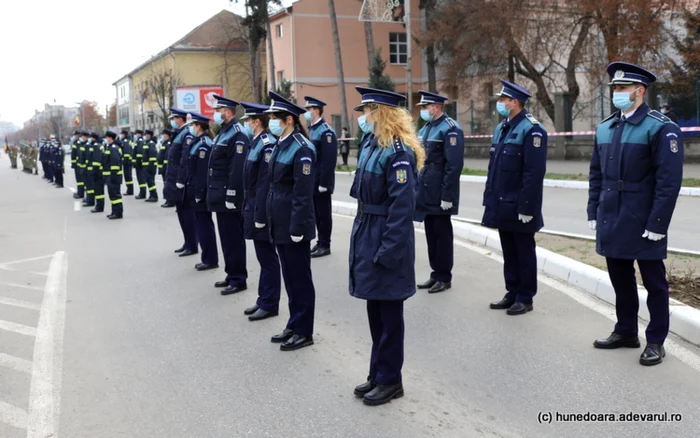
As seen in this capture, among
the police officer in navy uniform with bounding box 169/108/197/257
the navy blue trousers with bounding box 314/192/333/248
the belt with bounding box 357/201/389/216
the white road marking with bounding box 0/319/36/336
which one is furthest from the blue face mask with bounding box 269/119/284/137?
the police officer in navy uniform with bounding box 169/108/197/257

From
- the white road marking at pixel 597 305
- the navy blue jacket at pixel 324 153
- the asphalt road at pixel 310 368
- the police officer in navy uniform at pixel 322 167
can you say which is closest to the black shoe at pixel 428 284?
the asphalt road at pixel 310 368

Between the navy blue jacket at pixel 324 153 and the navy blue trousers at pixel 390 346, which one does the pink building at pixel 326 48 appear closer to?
the navy blue jacket at pixel 324 153

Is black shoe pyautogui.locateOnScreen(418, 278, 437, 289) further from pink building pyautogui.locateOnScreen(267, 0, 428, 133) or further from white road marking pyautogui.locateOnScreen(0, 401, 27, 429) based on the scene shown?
pink building pyautogui.locateOnScreen(267, 0, 428, 133)

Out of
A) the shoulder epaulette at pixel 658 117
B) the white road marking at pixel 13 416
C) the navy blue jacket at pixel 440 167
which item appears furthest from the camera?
the navy blue jacket at pixel 440 167

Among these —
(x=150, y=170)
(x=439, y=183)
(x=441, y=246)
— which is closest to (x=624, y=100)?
(x=439, y=183)

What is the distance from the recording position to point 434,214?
7.48 m

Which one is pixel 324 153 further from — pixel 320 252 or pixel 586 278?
pixel 586 278

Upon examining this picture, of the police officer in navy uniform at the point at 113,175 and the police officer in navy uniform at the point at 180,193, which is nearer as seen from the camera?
the police officer in navy uniform at the point at 180,193

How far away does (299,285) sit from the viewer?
579cm

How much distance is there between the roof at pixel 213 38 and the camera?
60.1 meters

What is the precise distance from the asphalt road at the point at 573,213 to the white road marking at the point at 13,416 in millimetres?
7677

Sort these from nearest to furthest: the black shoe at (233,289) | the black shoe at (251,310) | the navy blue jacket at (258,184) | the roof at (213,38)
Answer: the navy blue jacket at (258,184) < the black shoe at (251,310) < the black shoe at (233,289) < the roof at (213,38)

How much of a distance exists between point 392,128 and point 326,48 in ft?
142

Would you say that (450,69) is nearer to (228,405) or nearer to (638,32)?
(638,32)
